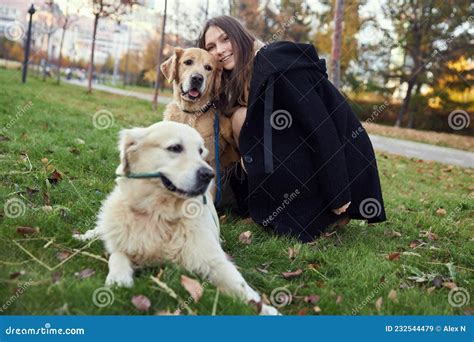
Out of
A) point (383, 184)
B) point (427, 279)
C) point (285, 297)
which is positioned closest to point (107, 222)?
point (285, 297)

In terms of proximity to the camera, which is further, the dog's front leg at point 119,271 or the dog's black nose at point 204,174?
the dog's black nose at point 204,174

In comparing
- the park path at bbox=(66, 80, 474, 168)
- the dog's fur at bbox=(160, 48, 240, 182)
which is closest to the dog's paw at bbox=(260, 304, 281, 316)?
the dog's fur at bbox=(160, 48, 240, 182)

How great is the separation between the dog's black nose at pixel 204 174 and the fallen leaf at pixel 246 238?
40.6 inches

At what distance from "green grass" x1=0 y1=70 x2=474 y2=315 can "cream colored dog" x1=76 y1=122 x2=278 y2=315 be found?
109mm

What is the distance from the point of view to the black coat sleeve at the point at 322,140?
3680 mm

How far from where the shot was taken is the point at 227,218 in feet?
13.6

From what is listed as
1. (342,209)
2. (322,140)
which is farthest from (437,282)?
(322,140)

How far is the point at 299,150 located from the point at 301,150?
0.7 inches

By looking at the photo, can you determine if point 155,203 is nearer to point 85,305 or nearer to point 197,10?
point 85,305

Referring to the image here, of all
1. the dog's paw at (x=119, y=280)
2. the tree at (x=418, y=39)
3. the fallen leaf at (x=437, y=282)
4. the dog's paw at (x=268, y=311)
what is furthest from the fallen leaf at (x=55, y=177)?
the tree at (x=418, y=39)

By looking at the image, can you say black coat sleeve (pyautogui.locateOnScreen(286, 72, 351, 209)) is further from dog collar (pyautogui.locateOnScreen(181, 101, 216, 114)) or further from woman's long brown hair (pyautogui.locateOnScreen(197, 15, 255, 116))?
dog collar (pyautogui.locateOnScreen(181, 101, 216, 114))

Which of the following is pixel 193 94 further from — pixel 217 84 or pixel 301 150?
pixel 301 150

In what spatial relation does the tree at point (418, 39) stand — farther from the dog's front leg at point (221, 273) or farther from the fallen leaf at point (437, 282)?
the dog's front leg at point (221, 273)

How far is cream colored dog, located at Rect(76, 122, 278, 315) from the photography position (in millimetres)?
2652
